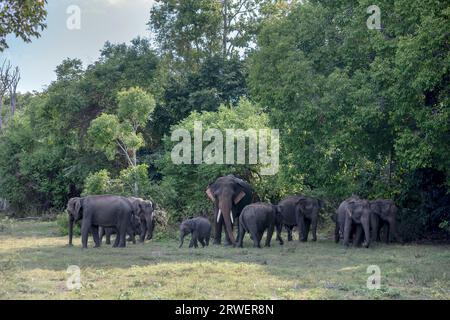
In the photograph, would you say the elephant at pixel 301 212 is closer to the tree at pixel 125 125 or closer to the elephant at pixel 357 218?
the elephant at pixel 357 218

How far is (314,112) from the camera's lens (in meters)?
21.6

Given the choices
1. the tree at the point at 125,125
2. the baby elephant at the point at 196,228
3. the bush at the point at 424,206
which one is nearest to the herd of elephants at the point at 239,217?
the baby elephant at the point at 196,228

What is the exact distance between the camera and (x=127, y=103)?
2828 centimetres

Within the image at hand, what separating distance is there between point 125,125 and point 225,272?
14727 mm

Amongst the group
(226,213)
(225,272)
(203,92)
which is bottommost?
(225,272)

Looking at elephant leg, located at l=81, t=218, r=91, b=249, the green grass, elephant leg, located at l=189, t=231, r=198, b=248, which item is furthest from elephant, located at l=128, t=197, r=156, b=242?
elephant leg, located at l=81, t=218, r=91, b=249

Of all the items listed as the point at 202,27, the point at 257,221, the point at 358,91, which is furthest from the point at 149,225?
the point at 202,27

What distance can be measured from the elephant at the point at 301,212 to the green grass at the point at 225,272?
6.47ft

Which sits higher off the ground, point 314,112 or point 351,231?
point 314,112

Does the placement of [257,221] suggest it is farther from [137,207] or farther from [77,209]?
[77,209]

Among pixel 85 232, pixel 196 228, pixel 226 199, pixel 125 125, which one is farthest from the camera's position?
pixel 125 125

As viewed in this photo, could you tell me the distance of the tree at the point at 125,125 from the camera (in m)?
27.3
